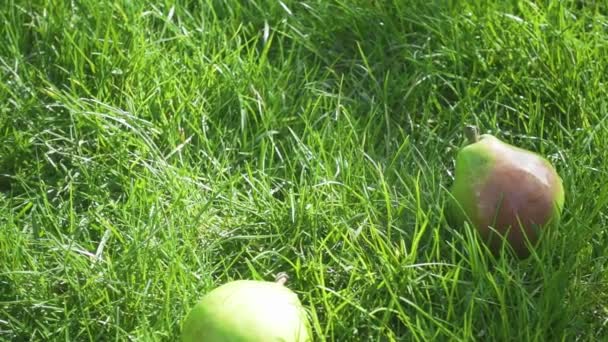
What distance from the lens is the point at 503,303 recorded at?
7.57ft

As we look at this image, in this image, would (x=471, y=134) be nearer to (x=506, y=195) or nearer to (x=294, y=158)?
(x=506, y=195)

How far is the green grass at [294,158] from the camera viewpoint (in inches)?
95.7

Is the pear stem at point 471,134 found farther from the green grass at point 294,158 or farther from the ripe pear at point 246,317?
the ripe pear at point 246,317

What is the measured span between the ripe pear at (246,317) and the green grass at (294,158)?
0.14 m

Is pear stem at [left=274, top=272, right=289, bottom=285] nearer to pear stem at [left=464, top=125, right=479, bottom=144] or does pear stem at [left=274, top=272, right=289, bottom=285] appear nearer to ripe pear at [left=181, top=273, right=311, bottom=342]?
ripe pear at [left=181, top=273, right=311, bottom=342]

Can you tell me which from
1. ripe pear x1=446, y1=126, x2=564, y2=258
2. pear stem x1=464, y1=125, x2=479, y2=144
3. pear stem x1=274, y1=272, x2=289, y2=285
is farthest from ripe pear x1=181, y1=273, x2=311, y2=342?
pear stem x1=464, y1=125, x2=479, y2=144

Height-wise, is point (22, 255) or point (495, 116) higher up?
point (495, 116)

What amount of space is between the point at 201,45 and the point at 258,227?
778 millimetres

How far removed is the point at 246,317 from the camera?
212 cm

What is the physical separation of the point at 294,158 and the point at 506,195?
65 centimetres

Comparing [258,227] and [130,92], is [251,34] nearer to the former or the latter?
[130,92]

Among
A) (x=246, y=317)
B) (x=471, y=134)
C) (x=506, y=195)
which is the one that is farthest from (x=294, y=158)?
(x=246, y=317)

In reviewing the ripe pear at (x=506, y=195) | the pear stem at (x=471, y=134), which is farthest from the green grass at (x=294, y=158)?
the pear stem at (x=471, y=134)

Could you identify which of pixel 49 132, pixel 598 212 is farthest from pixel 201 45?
pixel 598 212
